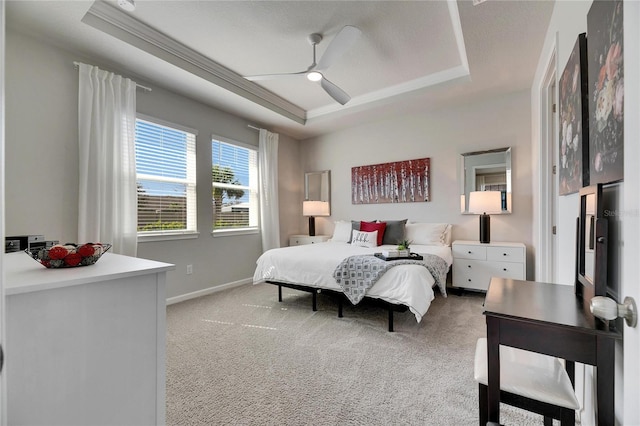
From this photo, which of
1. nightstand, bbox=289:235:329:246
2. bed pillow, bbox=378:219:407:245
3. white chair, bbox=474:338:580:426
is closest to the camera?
white chair, bbox=474:338:580:426

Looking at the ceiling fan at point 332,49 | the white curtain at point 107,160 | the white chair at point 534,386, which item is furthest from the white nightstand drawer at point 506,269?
the white curtain at point 107,160

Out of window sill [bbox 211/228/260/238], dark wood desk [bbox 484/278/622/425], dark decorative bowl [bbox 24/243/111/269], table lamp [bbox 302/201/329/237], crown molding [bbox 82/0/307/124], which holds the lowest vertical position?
dark wood desk [bbox 484/278/622/425]

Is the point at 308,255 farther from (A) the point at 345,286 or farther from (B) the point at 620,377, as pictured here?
(B) the point at 620,377

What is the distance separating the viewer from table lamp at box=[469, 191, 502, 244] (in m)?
3.57

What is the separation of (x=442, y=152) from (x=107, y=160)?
418cm

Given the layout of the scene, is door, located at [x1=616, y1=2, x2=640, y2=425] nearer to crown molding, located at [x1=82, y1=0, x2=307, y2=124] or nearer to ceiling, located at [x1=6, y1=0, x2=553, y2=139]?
ceiling, located at [x1=6, y1=0, x2=553, y2=139]

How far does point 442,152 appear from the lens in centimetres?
423

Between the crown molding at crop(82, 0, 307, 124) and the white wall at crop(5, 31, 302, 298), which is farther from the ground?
the crown molding at crop(82, 0, 307, 124)

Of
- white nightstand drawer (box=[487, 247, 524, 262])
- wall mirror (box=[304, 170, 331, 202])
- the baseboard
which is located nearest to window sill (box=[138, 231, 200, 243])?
the baseboard

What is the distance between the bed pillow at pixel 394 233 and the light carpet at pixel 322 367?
1.14m

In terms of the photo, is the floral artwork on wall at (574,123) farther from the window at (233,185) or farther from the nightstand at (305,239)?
the window at (233,185)

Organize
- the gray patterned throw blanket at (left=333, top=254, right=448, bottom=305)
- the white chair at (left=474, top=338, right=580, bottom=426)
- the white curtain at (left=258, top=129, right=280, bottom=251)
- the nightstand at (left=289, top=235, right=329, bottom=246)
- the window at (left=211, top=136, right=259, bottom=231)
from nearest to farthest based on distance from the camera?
the white chair at (left=474, top=338, right=580, bottom=426), the gray patterned throw blanket at (left=333, top=254, right=448, bottom=305), the window at (left=211, top=136, right=259, bottom=231), the white curtain at (left=258, top=129, right=280, bottom=251), the nightstand at (left=289, top=235, right=329, bottom=246)

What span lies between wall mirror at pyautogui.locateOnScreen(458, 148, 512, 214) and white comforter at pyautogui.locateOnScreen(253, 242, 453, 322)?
979mm

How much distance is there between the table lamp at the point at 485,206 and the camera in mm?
3574
